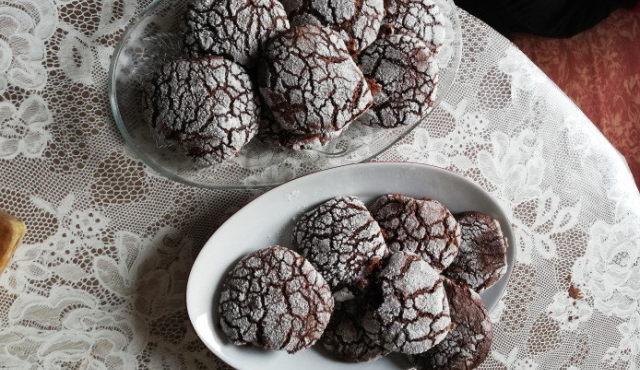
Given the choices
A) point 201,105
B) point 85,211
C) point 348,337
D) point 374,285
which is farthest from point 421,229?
point 85,211

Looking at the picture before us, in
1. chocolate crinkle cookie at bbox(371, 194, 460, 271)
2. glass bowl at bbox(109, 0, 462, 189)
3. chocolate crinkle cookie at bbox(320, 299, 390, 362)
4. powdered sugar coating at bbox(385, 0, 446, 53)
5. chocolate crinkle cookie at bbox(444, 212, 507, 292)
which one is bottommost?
chocolate crinkle cookie at bbox(320, 299, 390, 362)

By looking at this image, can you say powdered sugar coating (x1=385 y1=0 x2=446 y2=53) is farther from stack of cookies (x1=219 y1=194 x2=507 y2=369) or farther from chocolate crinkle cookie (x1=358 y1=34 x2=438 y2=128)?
stack of cookies (x1=219 y1=194 x2=507 y2=369)

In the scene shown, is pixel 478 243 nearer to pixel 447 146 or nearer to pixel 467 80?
pixel 447 146

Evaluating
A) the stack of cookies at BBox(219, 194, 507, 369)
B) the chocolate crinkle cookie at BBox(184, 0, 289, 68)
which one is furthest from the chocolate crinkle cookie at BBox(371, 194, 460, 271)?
the chocolate crinkle cookie at BBox(184, 0, 289, 68)

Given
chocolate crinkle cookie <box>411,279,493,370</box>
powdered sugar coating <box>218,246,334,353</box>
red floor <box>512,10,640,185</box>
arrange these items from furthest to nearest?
red floor <box>512,10,640,185</box> → chocolate crinkle cookie <box>411,279,493,370</box> → powdered sugar coating <box>218,246,334,353</box>

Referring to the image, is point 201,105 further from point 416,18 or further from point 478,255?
point 478,255

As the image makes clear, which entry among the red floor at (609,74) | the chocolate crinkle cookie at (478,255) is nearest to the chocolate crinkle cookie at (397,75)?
the chocolate crinkle cookie at (478,255)
